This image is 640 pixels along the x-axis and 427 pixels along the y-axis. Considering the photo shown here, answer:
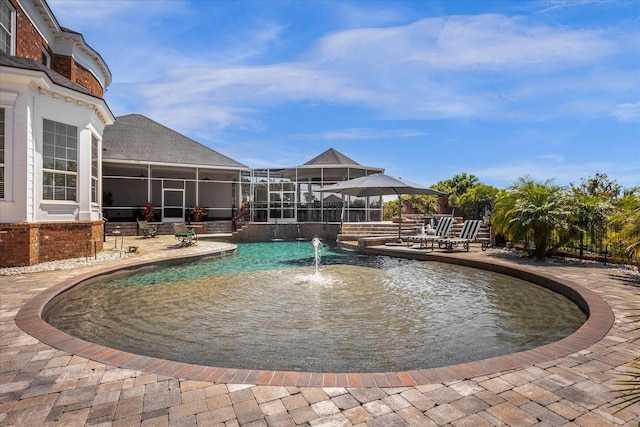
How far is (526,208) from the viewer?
10.5 metres

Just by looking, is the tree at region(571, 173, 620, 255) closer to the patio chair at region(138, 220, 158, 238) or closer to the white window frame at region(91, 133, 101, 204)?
the white window frame at region(91, 133, 101, 204)

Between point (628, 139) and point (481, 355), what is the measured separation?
23.2 m

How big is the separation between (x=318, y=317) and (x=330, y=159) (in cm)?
1843

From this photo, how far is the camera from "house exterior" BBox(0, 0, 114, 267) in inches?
331

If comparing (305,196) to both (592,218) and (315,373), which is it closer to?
(592,218)

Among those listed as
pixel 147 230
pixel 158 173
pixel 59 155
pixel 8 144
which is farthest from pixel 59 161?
pixel 158 173

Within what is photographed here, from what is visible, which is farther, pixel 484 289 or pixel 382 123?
pixel 382 123

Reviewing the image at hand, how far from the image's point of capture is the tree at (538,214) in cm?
1005

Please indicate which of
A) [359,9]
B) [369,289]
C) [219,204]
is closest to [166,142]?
[219,204]

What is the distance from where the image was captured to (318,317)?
5.38 m

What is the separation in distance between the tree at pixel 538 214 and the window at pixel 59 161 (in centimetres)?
1375

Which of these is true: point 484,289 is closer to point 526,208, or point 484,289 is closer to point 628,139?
point 526,208

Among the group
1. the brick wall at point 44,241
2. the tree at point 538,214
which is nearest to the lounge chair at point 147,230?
the brick wall at point 44,241

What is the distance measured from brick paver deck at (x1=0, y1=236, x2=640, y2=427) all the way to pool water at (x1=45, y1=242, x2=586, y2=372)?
62 centimetres
